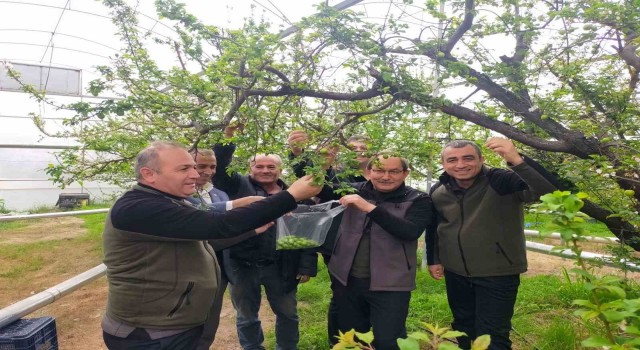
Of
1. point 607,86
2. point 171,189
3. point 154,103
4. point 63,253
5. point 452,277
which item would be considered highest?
point 607,86

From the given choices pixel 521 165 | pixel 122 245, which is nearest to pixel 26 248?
pixel 122 245

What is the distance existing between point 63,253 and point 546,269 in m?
8.60

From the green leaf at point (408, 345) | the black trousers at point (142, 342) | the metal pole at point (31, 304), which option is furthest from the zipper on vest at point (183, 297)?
the metal pole at point (31, 304)

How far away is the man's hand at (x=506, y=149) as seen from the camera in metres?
2.44

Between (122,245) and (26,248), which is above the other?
(122,245)

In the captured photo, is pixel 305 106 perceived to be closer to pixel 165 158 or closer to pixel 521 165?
pixel 165 158

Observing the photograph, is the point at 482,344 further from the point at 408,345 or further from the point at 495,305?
the point at 495,305

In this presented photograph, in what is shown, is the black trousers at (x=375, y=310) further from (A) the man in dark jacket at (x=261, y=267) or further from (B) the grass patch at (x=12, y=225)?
(B) the grass patch at (x=12, y=225)

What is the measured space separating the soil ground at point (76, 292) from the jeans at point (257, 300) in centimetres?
75

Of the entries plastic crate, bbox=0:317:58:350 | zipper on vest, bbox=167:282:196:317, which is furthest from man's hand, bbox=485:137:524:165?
plastic crate, bbox=0:317:58:350

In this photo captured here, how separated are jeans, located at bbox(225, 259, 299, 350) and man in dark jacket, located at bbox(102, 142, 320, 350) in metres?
1.18

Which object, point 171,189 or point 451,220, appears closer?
point 171,189

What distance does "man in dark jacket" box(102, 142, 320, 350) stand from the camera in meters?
2.15

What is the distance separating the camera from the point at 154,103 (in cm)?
227
